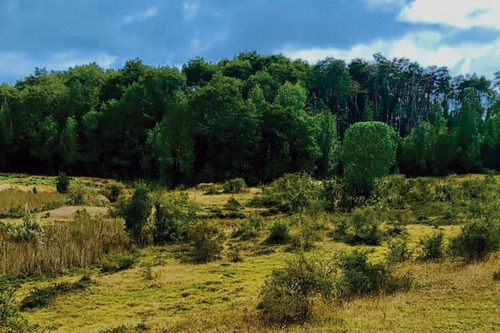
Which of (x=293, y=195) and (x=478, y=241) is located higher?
(x=293, y=195)

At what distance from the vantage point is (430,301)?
9.05 metres

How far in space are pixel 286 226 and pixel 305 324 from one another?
883 centimetres

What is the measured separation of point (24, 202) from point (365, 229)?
16559 millimetres

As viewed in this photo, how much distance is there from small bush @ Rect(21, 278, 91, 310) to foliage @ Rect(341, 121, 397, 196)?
15628 millimetres

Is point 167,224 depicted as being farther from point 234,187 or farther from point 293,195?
point 234,187

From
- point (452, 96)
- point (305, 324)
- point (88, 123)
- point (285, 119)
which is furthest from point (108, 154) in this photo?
point (452, 96)

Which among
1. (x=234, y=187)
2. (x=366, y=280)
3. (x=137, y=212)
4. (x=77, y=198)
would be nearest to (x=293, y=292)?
(x=366, y=280)

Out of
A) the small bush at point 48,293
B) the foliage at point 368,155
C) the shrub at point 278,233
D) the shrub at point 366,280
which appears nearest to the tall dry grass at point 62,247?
the small bush at point 48,293

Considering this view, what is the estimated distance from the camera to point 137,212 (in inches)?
613

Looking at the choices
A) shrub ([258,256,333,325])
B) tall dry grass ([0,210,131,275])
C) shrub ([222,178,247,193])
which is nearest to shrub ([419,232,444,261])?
shrub ([258,256,333,325])

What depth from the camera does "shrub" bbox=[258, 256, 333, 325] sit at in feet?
27.9

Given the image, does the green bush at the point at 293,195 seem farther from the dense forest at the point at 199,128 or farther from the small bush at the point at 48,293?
the dense forest at the point at 199,128

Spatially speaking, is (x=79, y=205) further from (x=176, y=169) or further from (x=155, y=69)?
(x=155, y=69)

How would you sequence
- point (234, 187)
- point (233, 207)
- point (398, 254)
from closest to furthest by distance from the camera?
point (398, 254), point (233, 207), point (234, 187)
